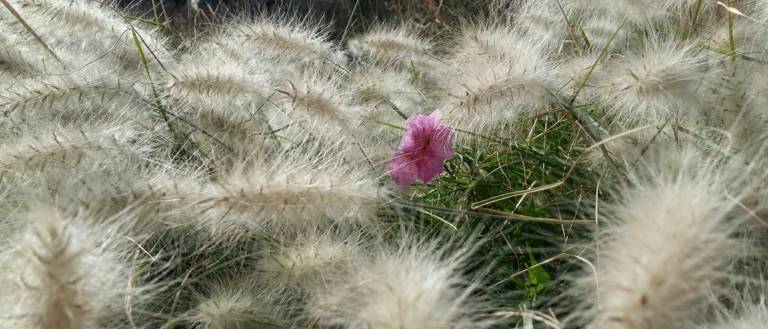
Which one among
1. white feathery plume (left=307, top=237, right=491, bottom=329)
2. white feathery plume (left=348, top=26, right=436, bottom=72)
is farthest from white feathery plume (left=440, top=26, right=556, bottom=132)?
white feathery plume (left=348, top=26, right=436, bottom=72)

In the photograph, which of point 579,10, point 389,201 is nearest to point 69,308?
point 389,201

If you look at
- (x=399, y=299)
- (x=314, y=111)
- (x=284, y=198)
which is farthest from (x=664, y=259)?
(x=314, y=111)

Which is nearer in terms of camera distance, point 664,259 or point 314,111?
point 664,259

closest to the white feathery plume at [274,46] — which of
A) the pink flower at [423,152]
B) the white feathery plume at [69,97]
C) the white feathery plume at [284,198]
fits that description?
the white feathery plume at [69,97]

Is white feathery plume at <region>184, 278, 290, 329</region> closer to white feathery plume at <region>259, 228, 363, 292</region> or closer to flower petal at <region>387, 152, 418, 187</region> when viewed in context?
white feathery plume at <region>259, 228, 363, 292</region>

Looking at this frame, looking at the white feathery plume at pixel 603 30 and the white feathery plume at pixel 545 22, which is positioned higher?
the white feathery plume at pixel 603 30

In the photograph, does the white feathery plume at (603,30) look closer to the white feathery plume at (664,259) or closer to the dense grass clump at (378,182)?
the dense grass clump at (378,182)

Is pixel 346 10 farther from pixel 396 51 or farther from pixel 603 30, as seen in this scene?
pixel 603 30

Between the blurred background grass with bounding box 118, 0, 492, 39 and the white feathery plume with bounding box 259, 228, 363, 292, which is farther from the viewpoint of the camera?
the blurred background grass with bounding box 118, 0, 492, 39
